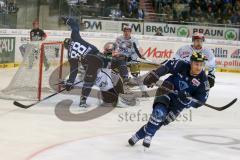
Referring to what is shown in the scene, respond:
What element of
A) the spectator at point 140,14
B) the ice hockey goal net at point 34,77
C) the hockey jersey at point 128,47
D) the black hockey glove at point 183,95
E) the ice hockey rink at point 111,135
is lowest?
the ice hockey rink at point 111,135

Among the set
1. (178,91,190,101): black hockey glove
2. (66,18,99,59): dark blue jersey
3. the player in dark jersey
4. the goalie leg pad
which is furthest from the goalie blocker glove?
the goalie leg pad

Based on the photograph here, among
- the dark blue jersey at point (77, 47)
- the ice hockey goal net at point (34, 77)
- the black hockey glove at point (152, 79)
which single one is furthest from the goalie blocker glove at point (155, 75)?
the ice hockey goal net at point (34, 77)

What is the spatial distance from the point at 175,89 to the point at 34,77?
462 centimetres

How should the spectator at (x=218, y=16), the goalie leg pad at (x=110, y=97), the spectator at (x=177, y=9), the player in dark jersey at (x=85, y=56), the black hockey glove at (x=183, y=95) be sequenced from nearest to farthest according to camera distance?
the black hockey glove at (x=183, y=95) → the player in dark jersey at (x=85, y=56) → the goalie leg pad at (x=110, y=97) → the spectator at (x=218, y=16) → the spectator at (x=177, y=9)

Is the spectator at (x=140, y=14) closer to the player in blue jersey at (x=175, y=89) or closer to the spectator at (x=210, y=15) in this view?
the spectator at (x=210, y=15)

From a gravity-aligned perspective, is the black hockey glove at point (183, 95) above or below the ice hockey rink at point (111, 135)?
above

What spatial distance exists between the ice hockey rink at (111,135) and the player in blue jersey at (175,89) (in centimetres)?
42

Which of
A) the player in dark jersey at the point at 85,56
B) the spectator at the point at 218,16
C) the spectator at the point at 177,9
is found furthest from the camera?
the spectator at the point at 177,9

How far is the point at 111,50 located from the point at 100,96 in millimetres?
889

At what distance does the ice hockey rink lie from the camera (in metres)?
6.79

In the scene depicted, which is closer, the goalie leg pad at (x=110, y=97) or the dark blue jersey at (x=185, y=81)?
the dark blue jersey at (x=185, y=81)

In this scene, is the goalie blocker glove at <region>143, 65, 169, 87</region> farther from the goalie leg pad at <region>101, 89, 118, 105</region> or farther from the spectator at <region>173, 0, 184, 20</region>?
the spectator at <region>173, 0, 184, 20</region>

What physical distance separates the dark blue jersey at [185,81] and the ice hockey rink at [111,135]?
0.70m

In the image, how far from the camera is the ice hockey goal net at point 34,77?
34.9 feet
